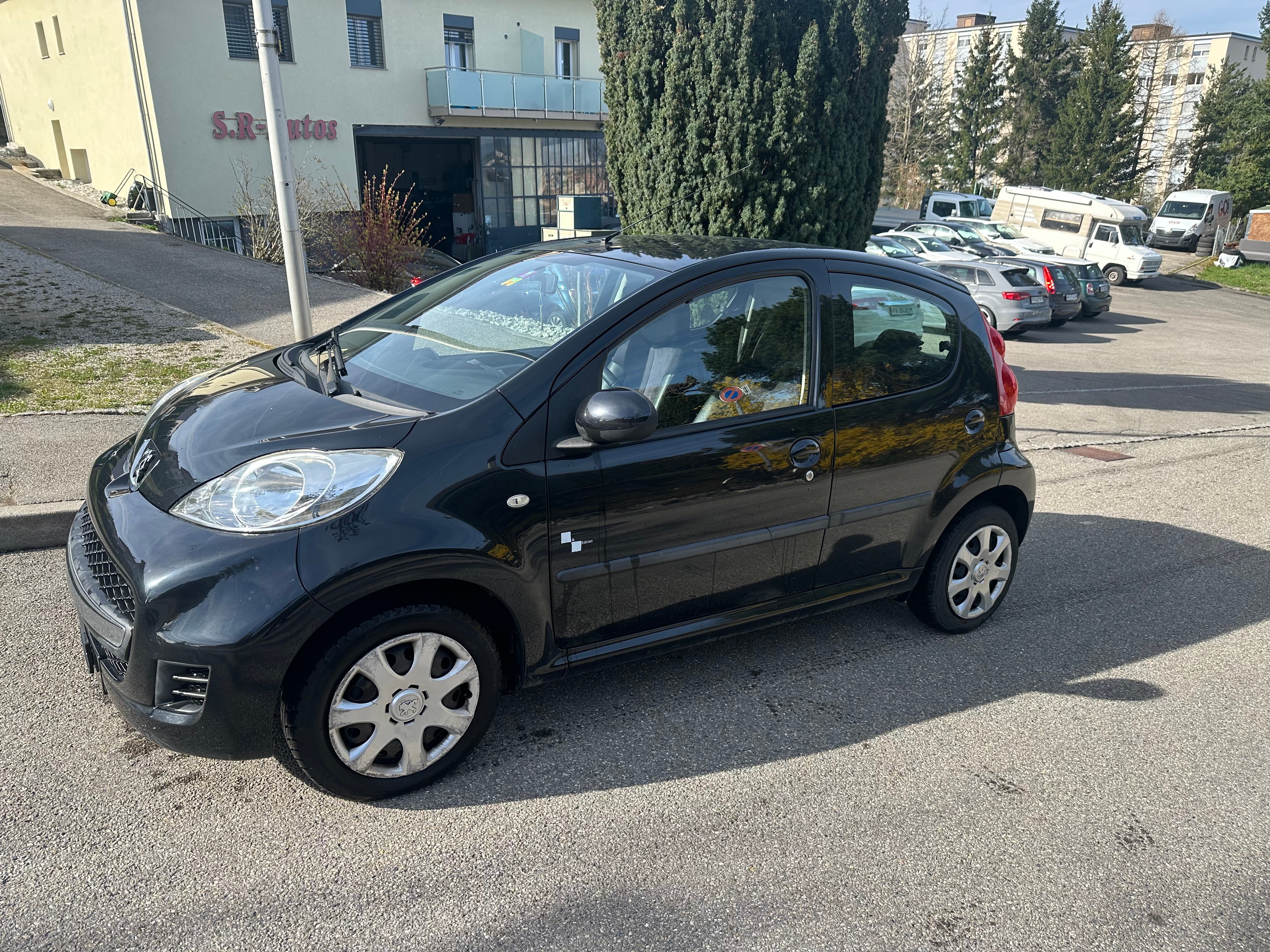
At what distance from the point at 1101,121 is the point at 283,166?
1864 inches

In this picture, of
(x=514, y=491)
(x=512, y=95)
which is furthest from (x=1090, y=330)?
(x=514, y=491)

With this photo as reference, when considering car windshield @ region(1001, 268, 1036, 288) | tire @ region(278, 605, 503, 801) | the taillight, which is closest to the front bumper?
tire @ region(278, 605, 503, 801)

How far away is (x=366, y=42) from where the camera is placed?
24.9 meters

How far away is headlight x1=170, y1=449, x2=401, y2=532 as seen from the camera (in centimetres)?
273

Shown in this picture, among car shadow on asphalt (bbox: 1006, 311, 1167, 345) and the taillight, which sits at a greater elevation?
the taillight

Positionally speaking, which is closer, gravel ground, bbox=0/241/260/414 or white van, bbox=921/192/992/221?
gravel ground, bbox=0/241/260/414

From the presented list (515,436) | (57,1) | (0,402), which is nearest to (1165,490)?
(515,436)

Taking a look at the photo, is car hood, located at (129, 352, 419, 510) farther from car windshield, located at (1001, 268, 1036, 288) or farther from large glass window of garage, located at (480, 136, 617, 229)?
large glass window of garage, located at (480, 136, 617, 229)

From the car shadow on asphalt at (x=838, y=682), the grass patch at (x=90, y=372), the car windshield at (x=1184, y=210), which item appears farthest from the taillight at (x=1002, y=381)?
Result: the car windshield at (x=1184, y=210)

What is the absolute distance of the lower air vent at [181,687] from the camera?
8.66 ft

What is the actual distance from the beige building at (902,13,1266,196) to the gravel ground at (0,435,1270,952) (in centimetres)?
5421

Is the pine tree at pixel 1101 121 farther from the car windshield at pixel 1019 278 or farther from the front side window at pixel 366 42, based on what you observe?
the front side window at pixel 366 42

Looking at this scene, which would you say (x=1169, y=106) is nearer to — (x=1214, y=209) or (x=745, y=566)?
(x=1214, y=209)

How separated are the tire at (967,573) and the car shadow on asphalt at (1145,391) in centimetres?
718
